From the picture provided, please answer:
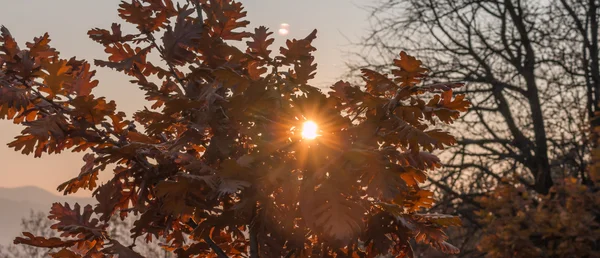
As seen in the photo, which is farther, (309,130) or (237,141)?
(237,141)

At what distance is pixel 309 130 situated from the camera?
2.24m

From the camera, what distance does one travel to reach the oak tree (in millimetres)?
2195

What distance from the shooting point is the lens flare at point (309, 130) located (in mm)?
2219

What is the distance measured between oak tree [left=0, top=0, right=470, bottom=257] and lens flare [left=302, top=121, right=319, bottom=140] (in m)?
Answer: 0.02

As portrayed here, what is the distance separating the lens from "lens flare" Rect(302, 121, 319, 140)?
222 cm

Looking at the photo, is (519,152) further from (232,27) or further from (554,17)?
(232,27)

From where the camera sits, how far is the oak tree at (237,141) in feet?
7.20

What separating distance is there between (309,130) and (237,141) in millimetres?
605

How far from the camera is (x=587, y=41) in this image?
9.92 metres

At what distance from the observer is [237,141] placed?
9.04ft

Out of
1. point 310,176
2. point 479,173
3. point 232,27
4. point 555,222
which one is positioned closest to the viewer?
point 310,176

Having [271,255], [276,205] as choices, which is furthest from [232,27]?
[271,255]

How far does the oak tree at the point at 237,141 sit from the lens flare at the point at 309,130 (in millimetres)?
16

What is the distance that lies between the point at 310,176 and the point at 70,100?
1047 mm
